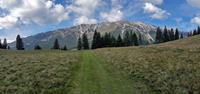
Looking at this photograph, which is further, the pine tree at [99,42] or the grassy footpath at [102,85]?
the pine tree at [99,42]

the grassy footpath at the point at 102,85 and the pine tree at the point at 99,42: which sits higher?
the pine tree at the point at 99,42

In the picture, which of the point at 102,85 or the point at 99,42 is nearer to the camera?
the point at 102,85

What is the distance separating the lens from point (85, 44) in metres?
136

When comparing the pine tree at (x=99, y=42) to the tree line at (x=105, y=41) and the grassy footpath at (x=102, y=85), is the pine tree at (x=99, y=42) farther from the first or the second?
the grassy footpath at (x=102, y=85)

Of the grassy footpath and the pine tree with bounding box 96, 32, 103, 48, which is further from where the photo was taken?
the pine tree with bounding box 96, 32, 103, 48

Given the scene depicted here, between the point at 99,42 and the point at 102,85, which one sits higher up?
the point at 99,42

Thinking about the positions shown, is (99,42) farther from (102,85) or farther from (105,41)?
(102,85)

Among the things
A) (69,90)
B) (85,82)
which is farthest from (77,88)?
(85,82)

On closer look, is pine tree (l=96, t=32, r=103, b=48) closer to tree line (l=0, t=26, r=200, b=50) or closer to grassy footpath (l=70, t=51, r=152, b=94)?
tree line (l=0, t=26, r=200, b=50)

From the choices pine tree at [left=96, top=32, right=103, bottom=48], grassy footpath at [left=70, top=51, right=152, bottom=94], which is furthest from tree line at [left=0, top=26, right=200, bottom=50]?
grassy footpath at [left=70, top=51, right=152, bottom=94]

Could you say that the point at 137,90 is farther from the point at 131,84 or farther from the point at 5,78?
the point at 5,78

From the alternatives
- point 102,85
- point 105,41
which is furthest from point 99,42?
point 102,85

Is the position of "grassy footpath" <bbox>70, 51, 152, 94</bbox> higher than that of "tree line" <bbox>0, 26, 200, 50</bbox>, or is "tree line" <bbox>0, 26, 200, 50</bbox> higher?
"tree line" <bbox>0, 26, 200, 50</bbox>

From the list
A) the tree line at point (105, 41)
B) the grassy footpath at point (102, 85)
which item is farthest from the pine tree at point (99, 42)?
the grassy footpath at point (102, 85)
